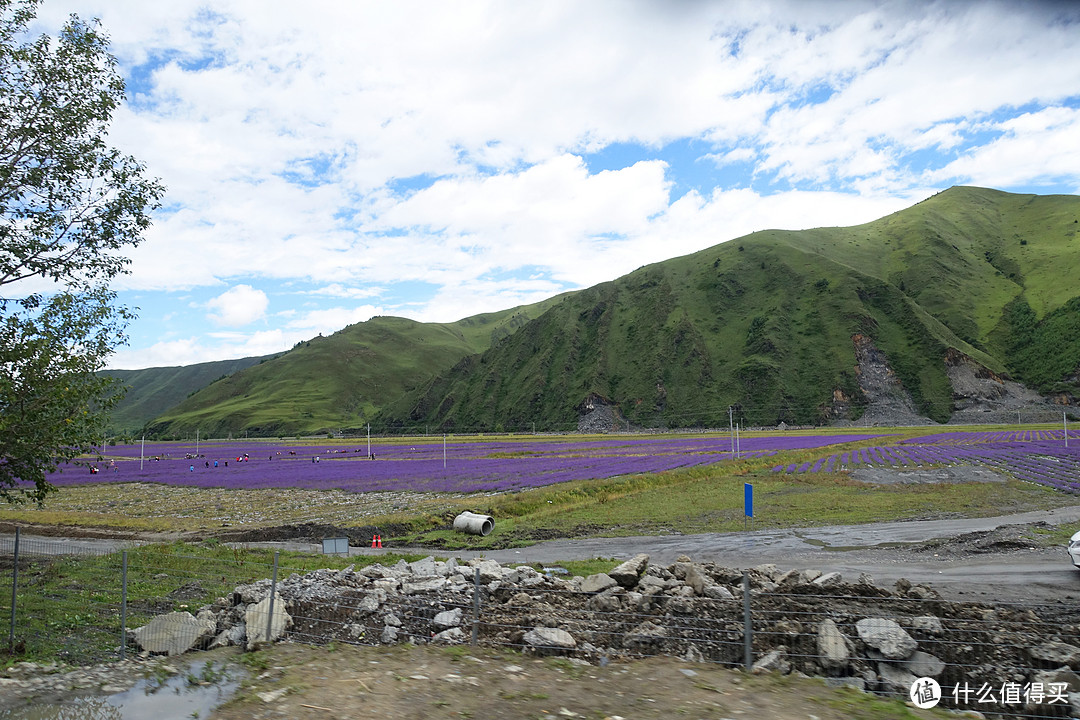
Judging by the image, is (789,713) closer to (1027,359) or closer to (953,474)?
(953,474)

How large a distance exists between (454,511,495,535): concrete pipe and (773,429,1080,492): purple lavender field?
26.7 metres

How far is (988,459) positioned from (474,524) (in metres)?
42.1

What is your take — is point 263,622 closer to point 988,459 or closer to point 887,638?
point 887,638

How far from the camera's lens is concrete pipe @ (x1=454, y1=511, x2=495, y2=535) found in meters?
24.3

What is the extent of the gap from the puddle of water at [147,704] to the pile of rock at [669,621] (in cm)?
168

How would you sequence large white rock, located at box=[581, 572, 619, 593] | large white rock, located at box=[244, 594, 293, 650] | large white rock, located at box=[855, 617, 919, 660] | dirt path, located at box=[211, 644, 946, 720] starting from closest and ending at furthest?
dirt path, located at box=[211, 644, 946, 720] < large white rock, located at box=[855, 617, 919, 660] < large white rock, located at box=[244, 594, 293, 650] < large white rock, located at box=[581, 572, 619, 593]

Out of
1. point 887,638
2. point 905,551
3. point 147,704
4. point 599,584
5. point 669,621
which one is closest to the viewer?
point 147,704

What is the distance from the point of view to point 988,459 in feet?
145

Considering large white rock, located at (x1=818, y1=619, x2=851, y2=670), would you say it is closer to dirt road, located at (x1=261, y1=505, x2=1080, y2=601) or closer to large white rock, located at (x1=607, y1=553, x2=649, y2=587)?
large white rock, located at (x1=607, y1=553, x2=649, y2=587)

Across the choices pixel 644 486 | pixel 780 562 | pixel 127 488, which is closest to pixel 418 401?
pixel 127 488

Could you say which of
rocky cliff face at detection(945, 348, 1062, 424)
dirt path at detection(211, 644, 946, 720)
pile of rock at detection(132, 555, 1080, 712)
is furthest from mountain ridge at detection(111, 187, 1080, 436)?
dirt path at detection(211, 644, 946, 720)

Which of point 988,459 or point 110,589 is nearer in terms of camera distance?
point 110,589

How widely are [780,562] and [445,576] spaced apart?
1033cm

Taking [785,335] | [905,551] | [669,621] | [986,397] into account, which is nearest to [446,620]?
[669,621]
